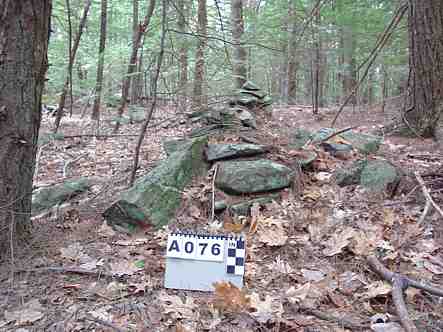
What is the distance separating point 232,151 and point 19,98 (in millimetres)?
2017

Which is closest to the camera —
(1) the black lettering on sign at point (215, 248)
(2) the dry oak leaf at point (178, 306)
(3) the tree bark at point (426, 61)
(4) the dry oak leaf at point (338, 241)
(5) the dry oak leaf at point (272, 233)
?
(2) the dry oak leaf at point (178, 306)

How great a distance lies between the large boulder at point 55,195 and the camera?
12.6ft

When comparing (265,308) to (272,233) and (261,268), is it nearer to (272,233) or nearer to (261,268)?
(261,268)

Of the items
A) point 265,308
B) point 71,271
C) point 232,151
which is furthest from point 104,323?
point 232,151

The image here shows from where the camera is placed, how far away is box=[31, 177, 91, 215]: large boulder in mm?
3850

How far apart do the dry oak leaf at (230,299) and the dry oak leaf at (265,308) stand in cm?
5

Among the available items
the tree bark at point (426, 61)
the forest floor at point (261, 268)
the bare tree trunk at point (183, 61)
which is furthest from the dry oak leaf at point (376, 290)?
the tree bark at point (426, 61)

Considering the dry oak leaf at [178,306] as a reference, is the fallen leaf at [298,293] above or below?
above

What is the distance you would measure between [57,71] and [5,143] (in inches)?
520

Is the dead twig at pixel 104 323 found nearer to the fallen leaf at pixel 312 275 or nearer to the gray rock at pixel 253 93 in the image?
the fallen leaf at pixel 312 275

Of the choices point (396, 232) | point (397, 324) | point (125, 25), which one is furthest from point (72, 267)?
point (125, 25)

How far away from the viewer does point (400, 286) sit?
7.17 ft

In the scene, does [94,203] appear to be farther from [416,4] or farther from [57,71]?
[57,71]

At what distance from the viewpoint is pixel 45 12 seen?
2.60 metres
